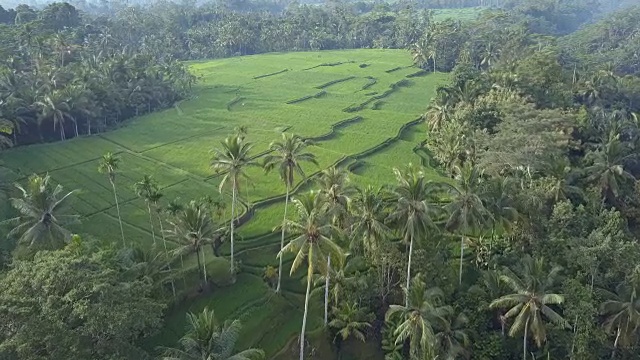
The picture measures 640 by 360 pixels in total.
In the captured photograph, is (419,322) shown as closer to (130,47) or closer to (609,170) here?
(609,170)

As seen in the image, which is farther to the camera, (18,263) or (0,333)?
(18,263)

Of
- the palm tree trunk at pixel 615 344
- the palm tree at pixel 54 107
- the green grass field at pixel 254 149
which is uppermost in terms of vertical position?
the palm tree at pixel 54 107

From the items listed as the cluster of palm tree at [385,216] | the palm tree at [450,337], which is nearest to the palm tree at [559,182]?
the cluster of palm tree at [385,216]

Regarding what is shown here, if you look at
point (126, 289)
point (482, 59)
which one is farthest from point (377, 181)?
point (482, 59)

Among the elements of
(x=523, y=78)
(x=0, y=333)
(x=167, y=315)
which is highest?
(x=523, y=78)

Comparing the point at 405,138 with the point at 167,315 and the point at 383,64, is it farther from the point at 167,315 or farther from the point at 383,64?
the point at 383,64

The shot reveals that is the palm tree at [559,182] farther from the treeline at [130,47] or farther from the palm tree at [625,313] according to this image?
the treeline at [130,47]

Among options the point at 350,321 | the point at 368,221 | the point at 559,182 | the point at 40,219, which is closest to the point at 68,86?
the point at 40,219
